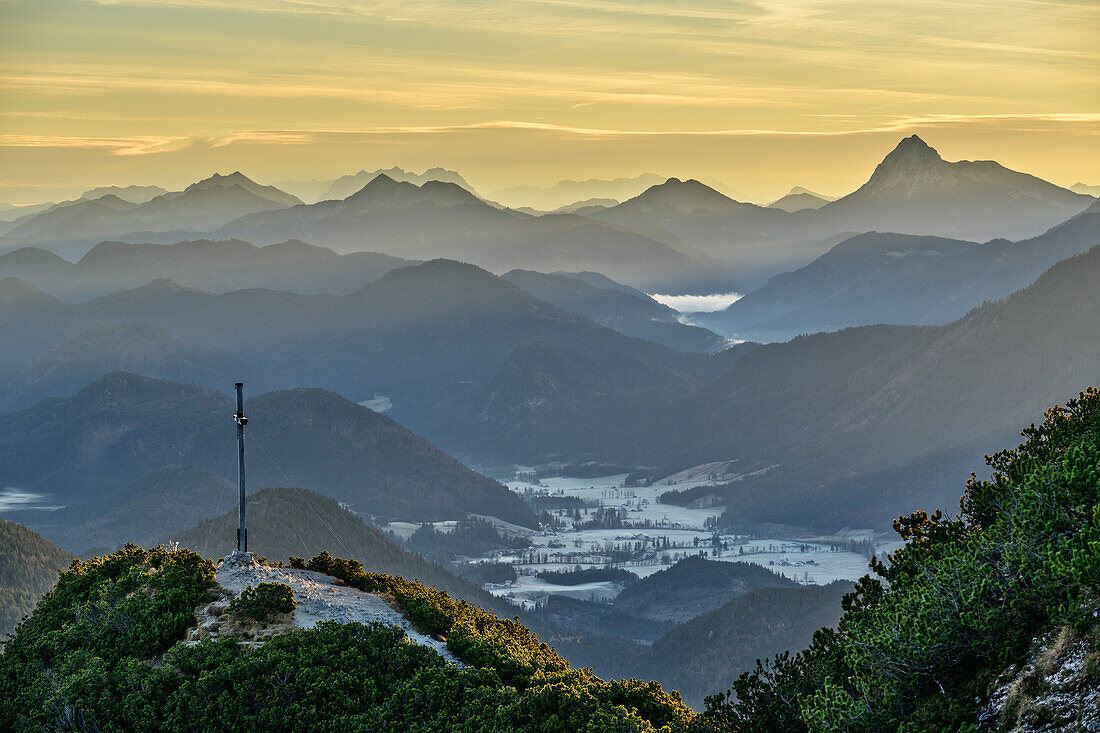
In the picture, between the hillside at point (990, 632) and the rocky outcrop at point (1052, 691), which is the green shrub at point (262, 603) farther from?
the rocky outcrop at point (1052, 691)

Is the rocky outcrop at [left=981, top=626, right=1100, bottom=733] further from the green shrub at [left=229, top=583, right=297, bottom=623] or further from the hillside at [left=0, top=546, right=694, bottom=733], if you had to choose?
the green shrub at [left=229, top=583, right=297, bottom=623]

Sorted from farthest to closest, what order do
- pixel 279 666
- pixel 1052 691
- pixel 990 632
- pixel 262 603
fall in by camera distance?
pixel 262 603
pixel 279 666
pixel 990 632
pixel 1052 691

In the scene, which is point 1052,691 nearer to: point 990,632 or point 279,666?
point 990,632

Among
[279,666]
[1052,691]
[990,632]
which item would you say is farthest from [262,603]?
[1052,691]

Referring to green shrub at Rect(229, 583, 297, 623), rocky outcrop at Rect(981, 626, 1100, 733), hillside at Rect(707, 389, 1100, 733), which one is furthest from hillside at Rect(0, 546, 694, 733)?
rocky outcrop at Rect(981, 626, 1100, 733)

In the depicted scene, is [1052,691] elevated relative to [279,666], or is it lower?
elevated

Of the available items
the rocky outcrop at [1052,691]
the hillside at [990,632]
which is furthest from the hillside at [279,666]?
the rocky outcrop at [1052,691]

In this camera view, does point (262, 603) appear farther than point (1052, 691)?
Yes

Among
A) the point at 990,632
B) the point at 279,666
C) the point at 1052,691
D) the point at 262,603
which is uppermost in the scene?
the point at 990,632
